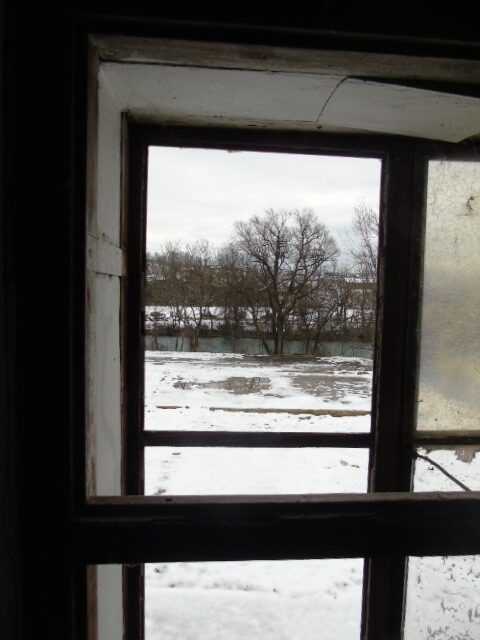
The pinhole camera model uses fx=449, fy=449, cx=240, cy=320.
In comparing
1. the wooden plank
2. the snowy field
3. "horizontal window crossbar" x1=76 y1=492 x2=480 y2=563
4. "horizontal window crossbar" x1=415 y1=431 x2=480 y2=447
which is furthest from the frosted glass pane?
the wooden plank

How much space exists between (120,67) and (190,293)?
2.49 metres

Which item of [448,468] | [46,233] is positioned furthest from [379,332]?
[46,233]

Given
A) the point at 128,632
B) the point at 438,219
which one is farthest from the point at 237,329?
the point at 128,632

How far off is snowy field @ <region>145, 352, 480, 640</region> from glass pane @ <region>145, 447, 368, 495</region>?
0.05 ft

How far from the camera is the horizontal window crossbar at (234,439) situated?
216 cm

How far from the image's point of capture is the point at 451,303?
2.19 m

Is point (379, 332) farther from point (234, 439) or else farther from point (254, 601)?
point (254, 601)

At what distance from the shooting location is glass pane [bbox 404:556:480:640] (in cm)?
213

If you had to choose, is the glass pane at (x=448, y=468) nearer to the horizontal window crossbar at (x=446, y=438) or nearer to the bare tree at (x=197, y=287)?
the horizontal window crossbar at (x=446, y=438)

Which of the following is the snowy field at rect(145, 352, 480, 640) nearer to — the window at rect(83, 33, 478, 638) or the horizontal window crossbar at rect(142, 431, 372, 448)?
the horizontal window crossbar at rect(142, 431, 372, 448)

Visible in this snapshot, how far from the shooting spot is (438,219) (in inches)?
84.7

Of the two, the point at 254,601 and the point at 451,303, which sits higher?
the point at 451,303

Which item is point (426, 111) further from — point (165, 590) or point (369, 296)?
point (165, 590)

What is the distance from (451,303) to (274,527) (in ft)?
5.35
